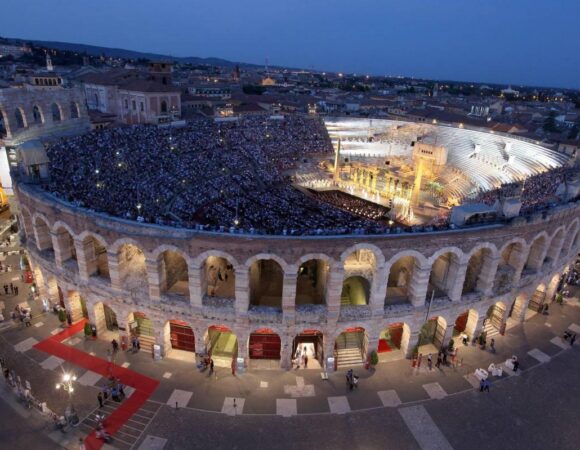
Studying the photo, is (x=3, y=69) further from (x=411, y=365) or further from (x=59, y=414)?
(x=411, y=365)

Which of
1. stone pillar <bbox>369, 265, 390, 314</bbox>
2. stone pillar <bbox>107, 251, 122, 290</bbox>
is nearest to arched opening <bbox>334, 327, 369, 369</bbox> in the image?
stone pillar <bbox>369, 265, 390, 314</bbox>

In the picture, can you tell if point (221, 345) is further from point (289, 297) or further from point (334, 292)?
point (334, 292)

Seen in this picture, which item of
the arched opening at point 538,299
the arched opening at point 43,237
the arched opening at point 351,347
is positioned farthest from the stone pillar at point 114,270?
the arched opening at point 538,299

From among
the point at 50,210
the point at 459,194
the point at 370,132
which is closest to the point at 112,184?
the point at 50,210

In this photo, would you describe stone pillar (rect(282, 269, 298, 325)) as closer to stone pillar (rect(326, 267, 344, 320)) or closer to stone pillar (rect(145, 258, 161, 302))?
stone pillar (rect(326, 267, 344, 320))

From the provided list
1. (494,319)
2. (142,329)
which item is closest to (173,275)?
(142,329)

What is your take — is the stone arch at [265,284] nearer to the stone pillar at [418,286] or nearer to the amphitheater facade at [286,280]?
the amphitheater facade at [286,280]

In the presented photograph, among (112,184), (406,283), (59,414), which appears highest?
(112,184)
